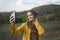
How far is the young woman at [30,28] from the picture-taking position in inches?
73.9

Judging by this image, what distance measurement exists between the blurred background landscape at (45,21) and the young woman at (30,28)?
34mm

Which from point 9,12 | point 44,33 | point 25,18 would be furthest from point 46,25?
point 9,12

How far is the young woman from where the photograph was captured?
1876mm

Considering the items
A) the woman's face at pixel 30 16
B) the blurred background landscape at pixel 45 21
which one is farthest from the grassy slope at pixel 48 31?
the woman's face at pixel 30 16

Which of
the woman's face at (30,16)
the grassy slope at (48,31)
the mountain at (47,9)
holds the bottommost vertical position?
the grassy slope at (48,31)

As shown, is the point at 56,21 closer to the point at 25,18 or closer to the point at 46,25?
the point at 46,25

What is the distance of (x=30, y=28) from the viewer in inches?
74.2

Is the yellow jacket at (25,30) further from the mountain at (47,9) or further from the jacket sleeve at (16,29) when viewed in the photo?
the mountain at (47,9)

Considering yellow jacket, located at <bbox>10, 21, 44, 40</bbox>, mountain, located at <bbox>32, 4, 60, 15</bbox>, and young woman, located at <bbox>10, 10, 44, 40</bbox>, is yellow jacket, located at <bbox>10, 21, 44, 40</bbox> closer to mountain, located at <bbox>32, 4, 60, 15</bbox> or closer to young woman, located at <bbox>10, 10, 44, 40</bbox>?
young woman, located at <bbox>10, 10, 44, 40</bbox>

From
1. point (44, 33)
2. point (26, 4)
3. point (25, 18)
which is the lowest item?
point (44, 33)

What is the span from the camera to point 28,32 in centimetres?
Answer: 188

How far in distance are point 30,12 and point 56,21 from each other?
24cm

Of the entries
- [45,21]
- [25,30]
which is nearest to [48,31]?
[45,21]

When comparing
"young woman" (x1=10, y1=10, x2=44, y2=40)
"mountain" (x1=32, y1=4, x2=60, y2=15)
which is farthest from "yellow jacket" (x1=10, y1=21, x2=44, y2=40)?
"mountain" (x1=32, y1=4, x2=60, y2=15)
